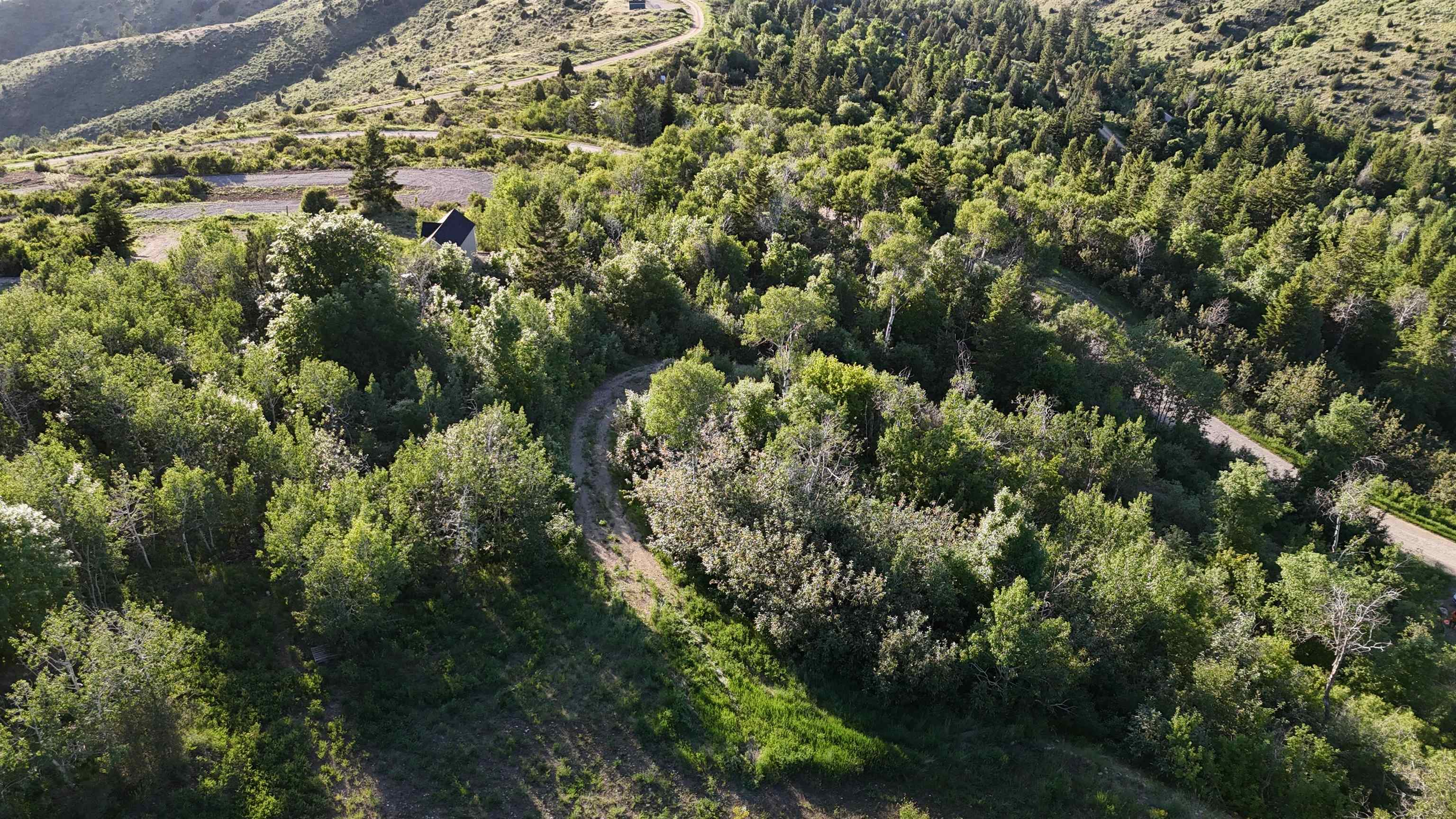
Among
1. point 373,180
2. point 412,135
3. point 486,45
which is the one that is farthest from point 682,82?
point 373,180

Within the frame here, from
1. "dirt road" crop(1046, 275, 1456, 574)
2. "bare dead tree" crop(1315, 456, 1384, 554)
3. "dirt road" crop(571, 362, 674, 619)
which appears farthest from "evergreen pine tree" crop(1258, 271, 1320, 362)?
"dirt road" crop(571, 362, 674, 619)

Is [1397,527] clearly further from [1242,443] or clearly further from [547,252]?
[547,252]

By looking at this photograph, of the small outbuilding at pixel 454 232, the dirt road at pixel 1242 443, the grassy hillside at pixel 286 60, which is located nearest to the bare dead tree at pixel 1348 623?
the dirt road at pixel 1242 443

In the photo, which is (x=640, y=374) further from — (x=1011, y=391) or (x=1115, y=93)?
(x=1115, y=93)

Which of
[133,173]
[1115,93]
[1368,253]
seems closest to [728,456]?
[133,173]

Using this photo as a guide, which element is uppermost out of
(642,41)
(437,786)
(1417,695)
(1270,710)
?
(642,41)

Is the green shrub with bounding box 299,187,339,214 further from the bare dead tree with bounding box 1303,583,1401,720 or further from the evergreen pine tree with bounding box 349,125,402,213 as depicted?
the bare dead tree with bounding box 1303,583,1401,720
